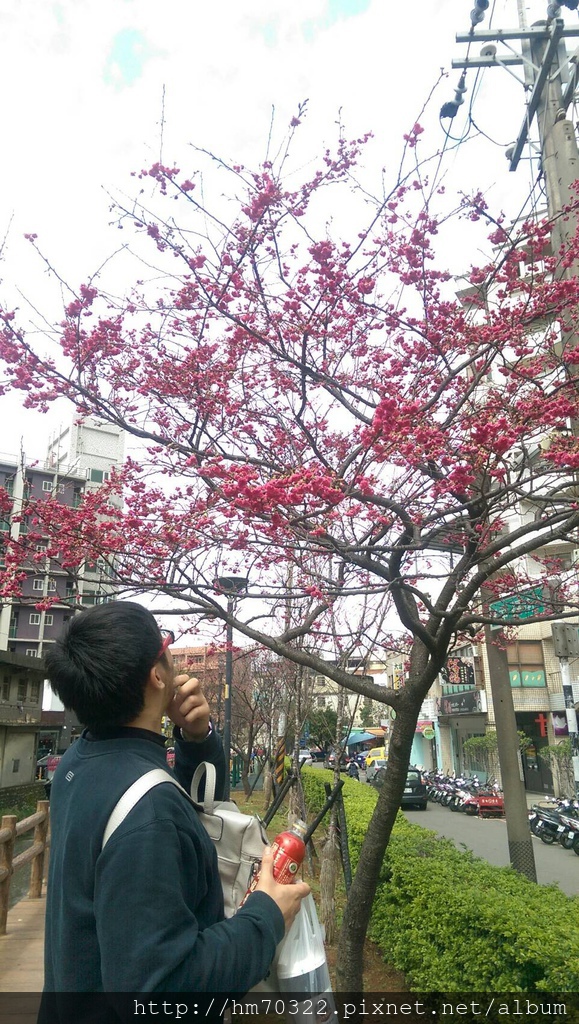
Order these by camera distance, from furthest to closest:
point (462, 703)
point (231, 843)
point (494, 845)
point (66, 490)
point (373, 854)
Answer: point (462, 703) < point (494, 845) < point (66, 490) < point (373, 854) < point (231, 843)

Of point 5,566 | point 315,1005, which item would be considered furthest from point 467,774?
point 315,1005

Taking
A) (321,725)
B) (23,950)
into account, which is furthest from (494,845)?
(23,950)

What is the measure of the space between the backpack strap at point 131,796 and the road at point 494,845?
765 centimetres

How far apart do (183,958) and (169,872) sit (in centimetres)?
13

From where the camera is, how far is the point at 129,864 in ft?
3.83

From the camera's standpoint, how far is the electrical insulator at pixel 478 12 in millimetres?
5262

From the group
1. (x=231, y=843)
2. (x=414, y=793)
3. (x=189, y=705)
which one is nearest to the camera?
(x=231, y=843)

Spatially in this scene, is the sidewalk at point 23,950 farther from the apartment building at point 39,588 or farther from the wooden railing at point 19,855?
the apartment building at point 39,588

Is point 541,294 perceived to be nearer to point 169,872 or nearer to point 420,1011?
point 169,872

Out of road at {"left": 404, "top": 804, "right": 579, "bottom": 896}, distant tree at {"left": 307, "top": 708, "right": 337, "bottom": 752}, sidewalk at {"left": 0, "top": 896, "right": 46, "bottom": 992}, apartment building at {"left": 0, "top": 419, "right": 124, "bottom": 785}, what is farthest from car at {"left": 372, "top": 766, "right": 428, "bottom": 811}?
sidewalk at {"left": 0, "top": 896, "right": 46, "bottom": 992}

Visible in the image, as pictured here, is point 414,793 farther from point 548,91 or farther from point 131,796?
point 131,796

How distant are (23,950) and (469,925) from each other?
3.29 meters

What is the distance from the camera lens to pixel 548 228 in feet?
16.4

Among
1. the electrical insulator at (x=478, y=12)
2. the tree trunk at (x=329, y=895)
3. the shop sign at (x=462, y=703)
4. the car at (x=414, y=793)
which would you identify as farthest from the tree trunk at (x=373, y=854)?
the shop sign at (x=462, y=703)
